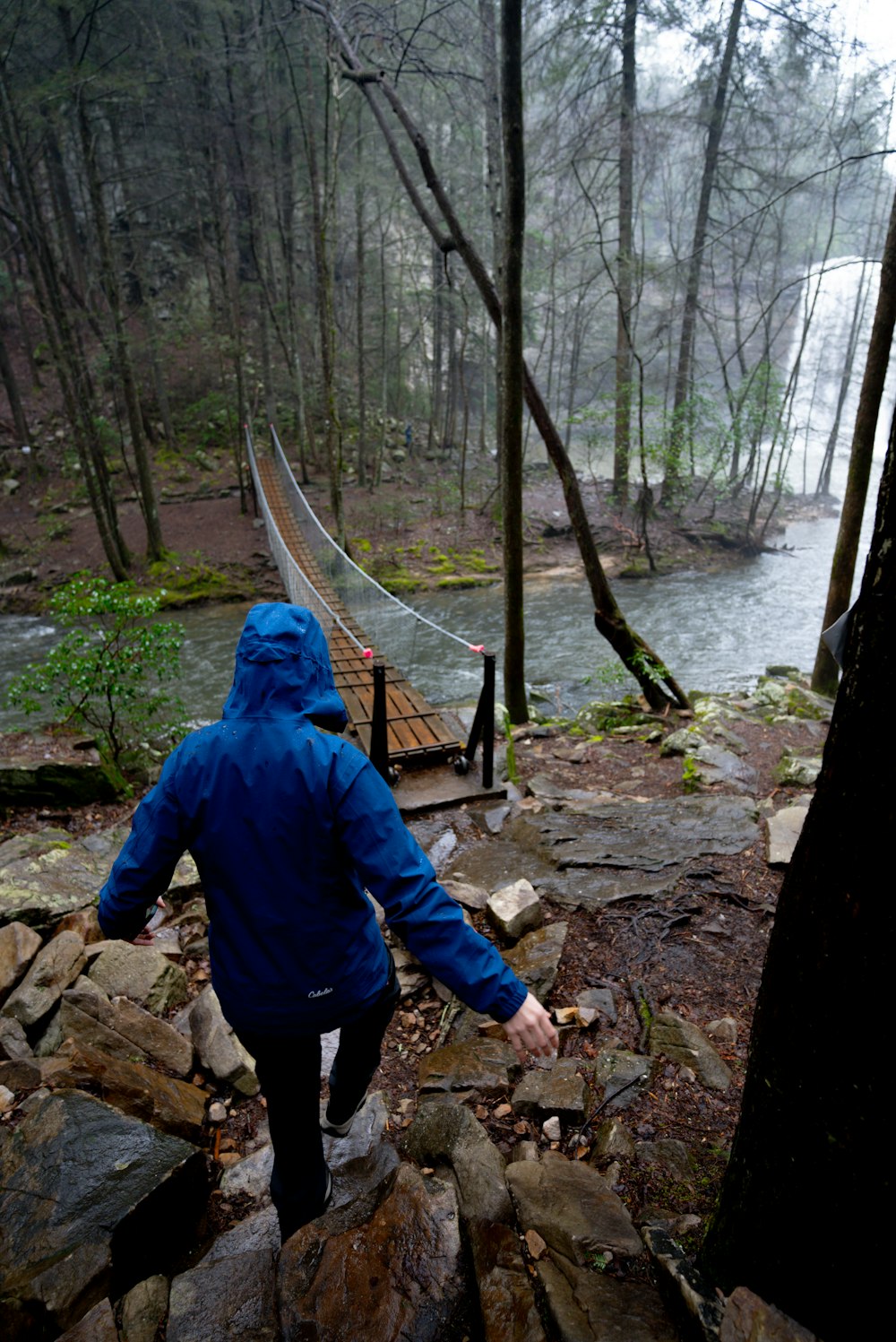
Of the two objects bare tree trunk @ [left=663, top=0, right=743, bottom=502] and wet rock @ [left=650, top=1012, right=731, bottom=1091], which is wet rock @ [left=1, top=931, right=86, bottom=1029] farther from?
bare tree trunk @ [left=663, top=0, right=743, bottom=502]

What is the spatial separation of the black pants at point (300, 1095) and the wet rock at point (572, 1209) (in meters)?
0.47

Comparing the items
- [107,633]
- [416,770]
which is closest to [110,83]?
[107,633]

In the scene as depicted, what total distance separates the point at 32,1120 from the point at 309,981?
0.95 meters

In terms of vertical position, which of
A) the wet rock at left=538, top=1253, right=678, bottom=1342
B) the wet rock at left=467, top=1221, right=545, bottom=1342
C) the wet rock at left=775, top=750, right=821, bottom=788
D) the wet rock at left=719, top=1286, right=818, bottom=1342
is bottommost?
the wet rock at left=775, top=750, right=821, bottom=788

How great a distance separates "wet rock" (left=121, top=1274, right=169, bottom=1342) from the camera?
1388 mm

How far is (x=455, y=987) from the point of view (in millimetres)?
1271

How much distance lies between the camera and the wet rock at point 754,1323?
1072 mm

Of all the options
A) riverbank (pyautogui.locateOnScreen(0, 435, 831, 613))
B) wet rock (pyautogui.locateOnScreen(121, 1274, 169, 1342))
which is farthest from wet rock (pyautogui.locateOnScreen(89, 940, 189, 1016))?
riverbank (pyautogui.locateOnScreen(0, 435, 831, 613))

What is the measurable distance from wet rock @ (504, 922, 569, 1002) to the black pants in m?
0.89

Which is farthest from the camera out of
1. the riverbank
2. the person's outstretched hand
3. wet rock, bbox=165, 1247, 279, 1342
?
the riverbank

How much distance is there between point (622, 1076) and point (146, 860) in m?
1.53

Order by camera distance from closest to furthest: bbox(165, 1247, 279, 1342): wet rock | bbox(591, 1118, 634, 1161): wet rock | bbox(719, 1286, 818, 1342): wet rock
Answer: bbox(719, 1286, 818, 1342): wet rock
bbox(165, 1247, 279, 1342): wet rock
bbox(591, 1118, 634, 1161): wet rock

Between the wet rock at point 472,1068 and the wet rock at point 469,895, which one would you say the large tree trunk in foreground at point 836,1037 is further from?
the wet rock at point 469,895

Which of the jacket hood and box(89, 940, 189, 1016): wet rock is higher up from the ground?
the jacket hood
